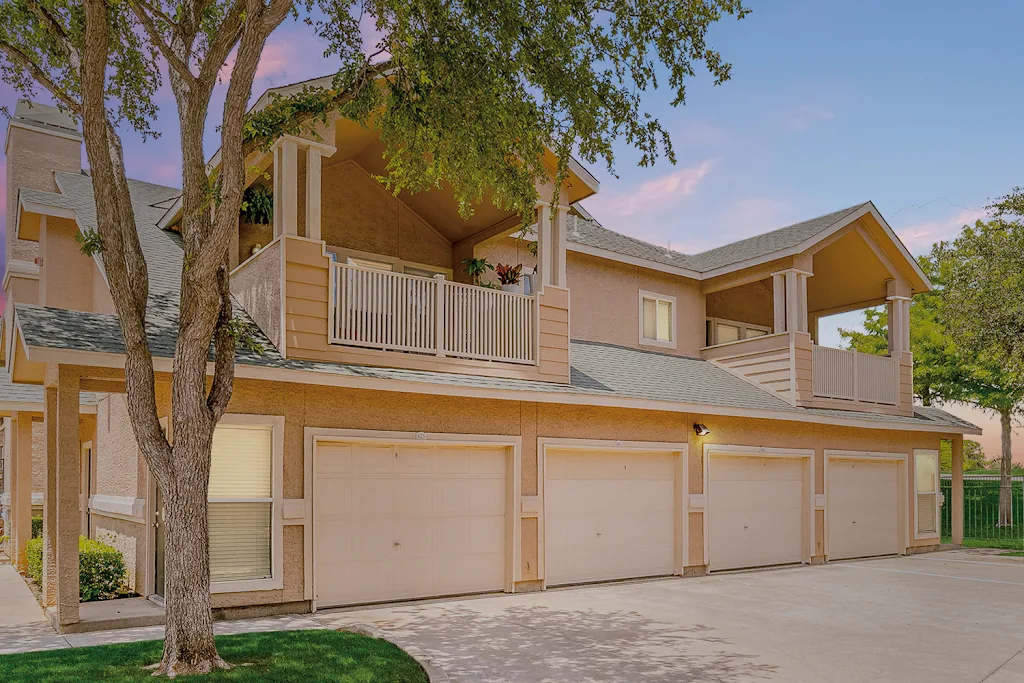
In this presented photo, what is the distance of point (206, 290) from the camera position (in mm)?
7172

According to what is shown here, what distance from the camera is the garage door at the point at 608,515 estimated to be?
12805mm

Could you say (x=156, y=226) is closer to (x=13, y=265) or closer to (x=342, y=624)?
(x=13, y=265)

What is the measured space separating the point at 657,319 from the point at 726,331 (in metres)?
2.39

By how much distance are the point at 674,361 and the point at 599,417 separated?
4.71 m

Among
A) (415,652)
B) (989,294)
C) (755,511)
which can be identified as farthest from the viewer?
(989,294)

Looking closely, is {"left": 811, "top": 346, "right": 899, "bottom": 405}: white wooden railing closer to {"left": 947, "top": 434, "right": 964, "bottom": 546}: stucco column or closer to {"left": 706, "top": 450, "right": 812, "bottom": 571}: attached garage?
{"left": 706, "top": 450, "right": 812, "bottom": 571}: attached garage

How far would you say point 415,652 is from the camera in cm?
795

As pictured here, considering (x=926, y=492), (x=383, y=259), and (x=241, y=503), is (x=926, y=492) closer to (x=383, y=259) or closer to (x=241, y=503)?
(x=383, y=259)

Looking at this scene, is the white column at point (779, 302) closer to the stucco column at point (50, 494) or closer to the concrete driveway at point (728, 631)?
the concrete driveway at point (728, 631)

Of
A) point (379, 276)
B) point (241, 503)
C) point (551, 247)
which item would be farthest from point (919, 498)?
point (241, 503)

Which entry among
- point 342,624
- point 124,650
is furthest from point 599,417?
point 124,650

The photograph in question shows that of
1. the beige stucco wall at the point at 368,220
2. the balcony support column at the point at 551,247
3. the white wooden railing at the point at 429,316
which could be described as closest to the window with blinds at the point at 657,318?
the balcony support column at the point at 551,247

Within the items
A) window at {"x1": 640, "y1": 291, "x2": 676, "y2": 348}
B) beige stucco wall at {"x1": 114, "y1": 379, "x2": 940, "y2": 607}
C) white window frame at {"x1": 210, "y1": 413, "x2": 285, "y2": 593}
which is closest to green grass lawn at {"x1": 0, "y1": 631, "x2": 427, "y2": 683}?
white window frame at {"x1": 210, "y1": 413, "x2": 285, "y2": 593}

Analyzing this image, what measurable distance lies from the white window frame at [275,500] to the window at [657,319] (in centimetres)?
972
